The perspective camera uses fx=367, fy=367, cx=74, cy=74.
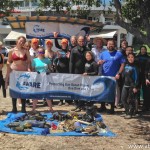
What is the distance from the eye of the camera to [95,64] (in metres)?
9.51

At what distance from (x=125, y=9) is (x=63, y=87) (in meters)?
4.41

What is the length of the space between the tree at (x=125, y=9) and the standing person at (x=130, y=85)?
0.77 m

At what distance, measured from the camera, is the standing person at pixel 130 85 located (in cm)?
928

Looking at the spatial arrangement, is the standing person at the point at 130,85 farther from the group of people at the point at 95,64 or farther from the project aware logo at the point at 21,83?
the project aware logo at the point at 21,83

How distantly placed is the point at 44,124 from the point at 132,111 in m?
2.59

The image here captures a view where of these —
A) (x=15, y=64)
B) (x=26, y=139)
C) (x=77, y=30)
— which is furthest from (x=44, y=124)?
(x=77, y=30)

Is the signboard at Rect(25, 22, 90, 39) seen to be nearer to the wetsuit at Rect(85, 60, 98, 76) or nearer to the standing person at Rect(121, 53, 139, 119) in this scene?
the wetsuit at Rect(85, 60, 98, 76)

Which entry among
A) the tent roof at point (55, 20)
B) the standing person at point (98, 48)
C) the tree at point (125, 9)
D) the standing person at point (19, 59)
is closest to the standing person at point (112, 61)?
the standing person at point (98, 48)

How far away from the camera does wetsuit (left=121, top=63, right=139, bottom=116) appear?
9.30 metres

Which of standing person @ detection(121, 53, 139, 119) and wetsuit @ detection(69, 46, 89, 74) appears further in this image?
wetsuit @ detection(69, 46, 89, 74)

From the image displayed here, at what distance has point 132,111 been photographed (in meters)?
9.46

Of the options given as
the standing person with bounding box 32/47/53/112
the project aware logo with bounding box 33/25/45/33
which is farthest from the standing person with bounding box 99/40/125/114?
the project aware logo with bounding box 33/25/45/33

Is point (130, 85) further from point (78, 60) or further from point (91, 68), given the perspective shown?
point (78, 60)

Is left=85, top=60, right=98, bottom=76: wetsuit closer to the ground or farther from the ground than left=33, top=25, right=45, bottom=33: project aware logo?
closer to the ground
